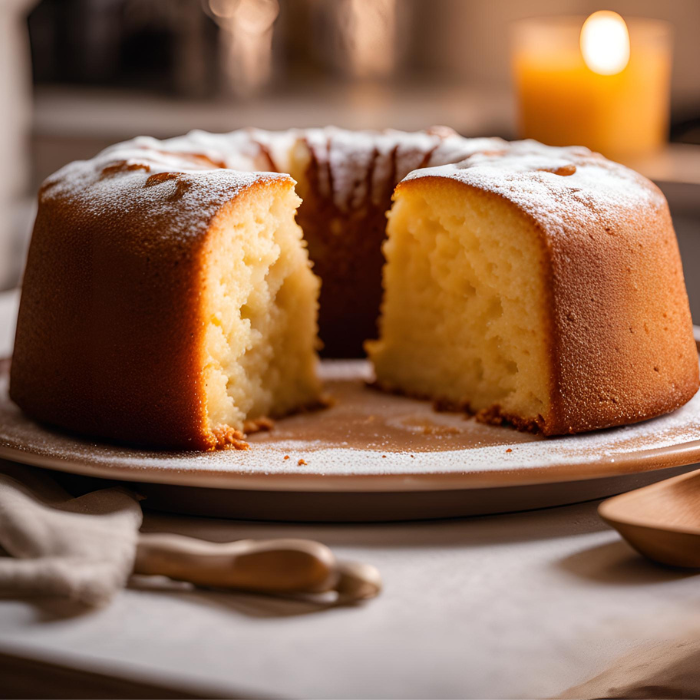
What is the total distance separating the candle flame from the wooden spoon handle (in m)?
1.65

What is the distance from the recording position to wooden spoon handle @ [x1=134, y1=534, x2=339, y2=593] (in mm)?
840

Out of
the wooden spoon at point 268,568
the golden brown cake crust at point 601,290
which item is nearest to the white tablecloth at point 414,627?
the wooden spoon at point 268,568

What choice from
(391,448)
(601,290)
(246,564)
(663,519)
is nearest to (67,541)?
(246,564)

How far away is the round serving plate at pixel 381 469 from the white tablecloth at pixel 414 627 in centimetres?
5

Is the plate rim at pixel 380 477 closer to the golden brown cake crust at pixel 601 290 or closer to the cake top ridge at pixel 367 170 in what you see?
the golden brown cake crust at pixel 601 290

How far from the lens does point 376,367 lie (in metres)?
1.55

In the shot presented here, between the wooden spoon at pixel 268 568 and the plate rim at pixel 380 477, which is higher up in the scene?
the plate rim at pixel 380 477

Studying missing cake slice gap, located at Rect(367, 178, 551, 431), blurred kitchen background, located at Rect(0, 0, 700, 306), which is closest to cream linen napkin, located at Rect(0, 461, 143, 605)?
missing cake slice gap, located at Rect(367, 178, 551, 431)

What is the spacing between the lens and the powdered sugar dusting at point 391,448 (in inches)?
39.6

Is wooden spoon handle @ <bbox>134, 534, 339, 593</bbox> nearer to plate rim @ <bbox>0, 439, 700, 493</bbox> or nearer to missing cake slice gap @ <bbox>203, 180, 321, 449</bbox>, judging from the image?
plate rim @ <bbox>0, 439, 700, 493</bbox>

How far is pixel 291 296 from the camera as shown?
140cm

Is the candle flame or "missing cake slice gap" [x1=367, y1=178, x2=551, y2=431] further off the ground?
the candle flame

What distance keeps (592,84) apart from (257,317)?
1.27 meters

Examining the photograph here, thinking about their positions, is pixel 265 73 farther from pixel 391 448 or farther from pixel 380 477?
pixel 380 477
